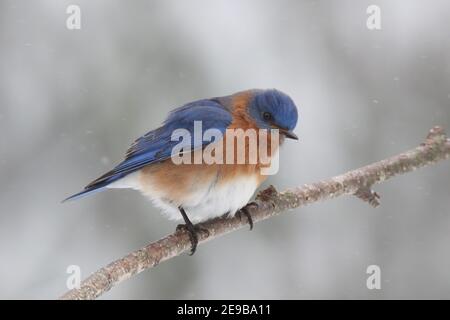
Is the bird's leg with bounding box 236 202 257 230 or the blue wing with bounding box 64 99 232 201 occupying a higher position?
the blue wing with bounding box 64 99 232 201

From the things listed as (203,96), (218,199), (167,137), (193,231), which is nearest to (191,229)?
(193,231)

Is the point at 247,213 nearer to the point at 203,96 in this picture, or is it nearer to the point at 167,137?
the point at 167,137

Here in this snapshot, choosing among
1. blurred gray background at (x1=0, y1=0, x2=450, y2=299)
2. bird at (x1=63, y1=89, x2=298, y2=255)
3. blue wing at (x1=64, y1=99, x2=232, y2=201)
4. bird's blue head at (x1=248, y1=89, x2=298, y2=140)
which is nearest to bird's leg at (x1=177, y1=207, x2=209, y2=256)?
bird at (x1=63, y1=89, x2=298, y2=255)

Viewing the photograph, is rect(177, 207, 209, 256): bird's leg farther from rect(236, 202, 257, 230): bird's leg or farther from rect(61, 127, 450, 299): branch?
rect(236, 202, 257, 230): bird's leg

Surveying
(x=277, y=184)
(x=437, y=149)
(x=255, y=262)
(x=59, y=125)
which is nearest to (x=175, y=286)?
(x=255, y=262)

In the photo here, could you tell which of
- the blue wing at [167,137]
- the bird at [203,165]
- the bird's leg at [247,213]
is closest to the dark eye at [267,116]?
the bird at [203,165]
